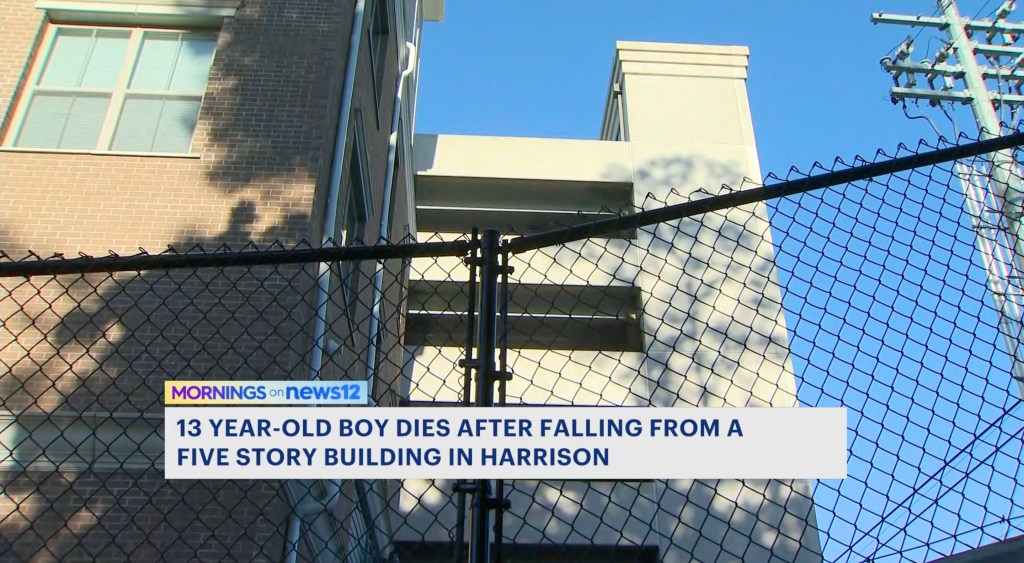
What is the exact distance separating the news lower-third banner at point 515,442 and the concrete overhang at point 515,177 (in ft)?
56.0

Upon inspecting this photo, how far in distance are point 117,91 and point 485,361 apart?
698 cm

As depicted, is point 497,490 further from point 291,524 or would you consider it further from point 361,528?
point 361,528

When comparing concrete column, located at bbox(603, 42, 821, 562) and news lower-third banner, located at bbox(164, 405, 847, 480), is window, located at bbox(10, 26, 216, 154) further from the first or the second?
concrete column, located at bbox(603, 42, 821, 562)

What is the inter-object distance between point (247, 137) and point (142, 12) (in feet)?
6.72

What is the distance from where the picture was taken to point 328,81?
803 centimetres

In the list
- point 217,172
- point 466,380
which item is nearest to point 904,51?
point 217,172

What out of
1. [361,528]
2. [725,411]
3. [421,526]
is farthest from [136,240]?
[421,526]

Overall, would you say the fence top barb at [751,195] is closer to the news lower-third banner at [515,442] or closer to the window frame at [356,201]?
the news lower-third banner at [515,442]

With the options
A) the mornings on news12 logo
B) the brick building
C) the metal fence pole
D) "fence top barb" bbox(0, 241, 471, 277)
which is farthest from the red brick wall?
the metal fence pole

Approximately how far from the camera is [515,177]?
64.7 feet

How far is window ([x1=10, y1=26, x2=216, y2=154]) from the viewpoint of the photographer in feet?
25.7

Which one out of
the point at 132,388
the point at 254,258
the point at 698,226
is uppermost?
the point at 698,226

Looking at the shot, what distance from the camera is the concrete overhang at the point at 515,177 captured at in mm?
19797

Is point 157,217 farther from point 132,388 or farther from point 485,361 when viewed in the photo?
point 485,361
